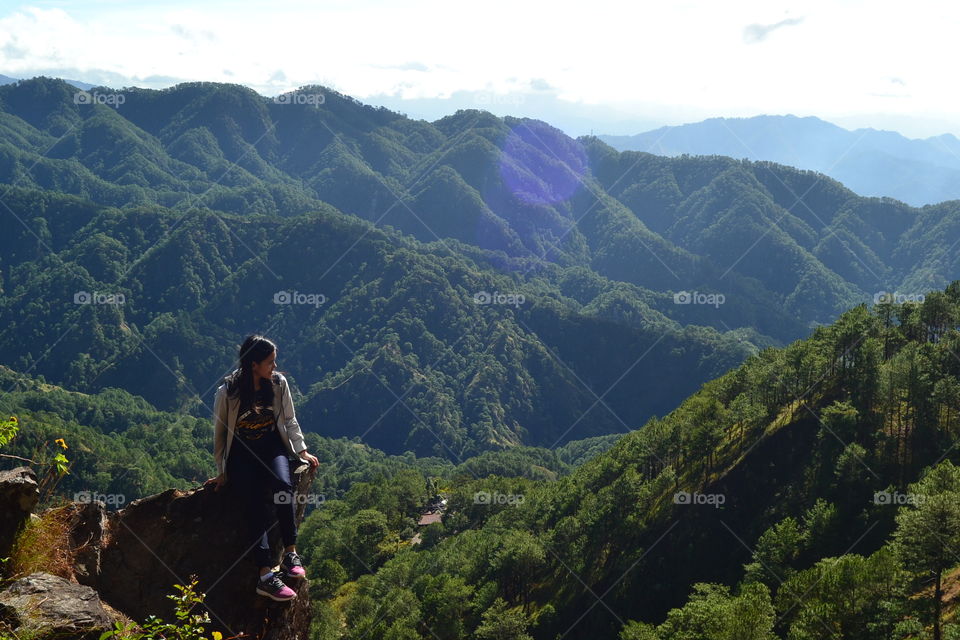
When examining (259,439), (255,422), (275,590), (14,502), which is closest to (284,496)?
(259,439)

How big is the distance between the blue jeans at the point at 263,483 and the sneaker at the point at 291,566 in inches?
8.4

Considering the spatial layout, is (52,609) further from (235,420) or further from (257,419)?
(257,419)

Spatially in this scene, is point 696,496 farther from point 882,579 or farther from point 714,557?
point 882,579

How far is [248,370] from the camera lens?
1247 centimetres

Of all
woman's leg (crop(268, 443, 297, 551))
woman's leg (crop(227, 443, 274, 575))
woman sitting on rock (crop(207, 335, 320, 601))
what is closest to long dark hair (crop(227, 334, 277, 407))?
woman sitting on rock (crop(207, 335, 320, 601))

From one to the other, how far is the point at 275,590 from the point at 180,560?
2.67 metres

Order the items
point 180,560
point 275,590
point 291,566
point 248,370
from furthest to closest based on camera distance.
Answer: point 180,560
point 248,370
point 291,566
point 275,590

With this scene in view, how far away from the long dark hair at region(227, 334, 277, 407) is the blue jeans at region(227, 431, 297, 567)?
79cm

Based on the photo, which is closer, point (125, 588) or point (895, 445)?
point (125, 588)

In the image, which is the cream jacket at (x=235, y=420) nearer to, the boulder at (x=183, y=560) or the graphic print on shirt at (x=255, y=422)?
the graphic print on shirt at (x=255, y=422)

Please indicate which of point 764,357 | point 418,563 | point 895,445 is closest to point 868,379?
point 895,445

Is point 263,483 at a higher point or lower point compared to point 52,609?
higher

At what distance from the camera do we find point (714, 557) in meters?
60.6

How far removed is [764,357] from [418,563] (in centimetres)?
4649
